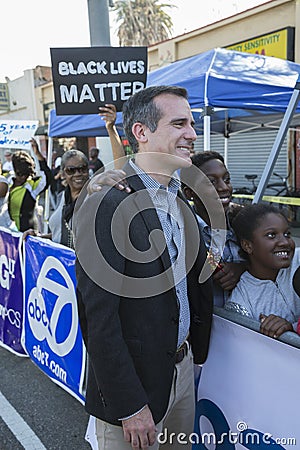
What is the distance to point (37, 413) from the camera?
10.4 feet

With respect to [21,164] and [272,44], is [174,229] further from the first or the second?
[272,44]

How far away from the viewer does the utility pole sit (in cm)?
538

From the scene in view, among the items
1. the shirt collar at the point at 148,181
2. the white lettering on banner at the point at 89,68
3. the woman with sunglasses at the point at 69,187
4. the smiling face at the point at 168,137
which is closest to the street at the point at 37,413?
the woman with sunglasses at the point at 69,187

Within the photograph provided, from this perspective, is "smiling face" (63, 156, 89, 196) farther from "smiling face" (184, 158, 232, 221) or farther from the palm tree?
the palm tree

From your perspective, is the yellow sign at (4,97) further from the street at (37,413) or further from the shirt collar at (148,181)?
the shirt collar at (148,181)

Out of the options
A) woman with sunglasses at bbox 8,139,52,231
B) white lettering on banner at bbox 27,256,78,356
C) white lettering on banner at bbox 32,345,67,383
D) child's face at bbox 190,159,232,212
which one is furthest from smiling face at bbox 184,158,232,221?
woman with sunglasses at bbox 8,139,52,231

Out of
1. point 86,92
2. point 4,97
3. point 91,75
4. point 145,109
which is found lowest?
point 145,109

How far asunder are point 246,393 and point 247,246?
66cm

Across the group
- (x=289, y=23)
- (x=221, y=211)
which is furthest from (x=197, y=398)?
(x=289, y=23)

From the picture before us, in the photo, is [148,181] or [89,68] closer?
[148,181]

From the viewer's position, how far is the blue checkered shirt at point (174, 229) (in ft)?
5.70

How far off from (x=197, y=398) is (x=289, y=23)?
412 inches

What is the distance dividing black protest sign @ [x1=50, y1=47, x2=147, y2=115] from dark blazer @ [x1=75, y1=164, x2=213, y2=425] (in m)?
1.92

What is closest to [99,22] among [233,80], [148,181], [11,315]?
[233,80]
